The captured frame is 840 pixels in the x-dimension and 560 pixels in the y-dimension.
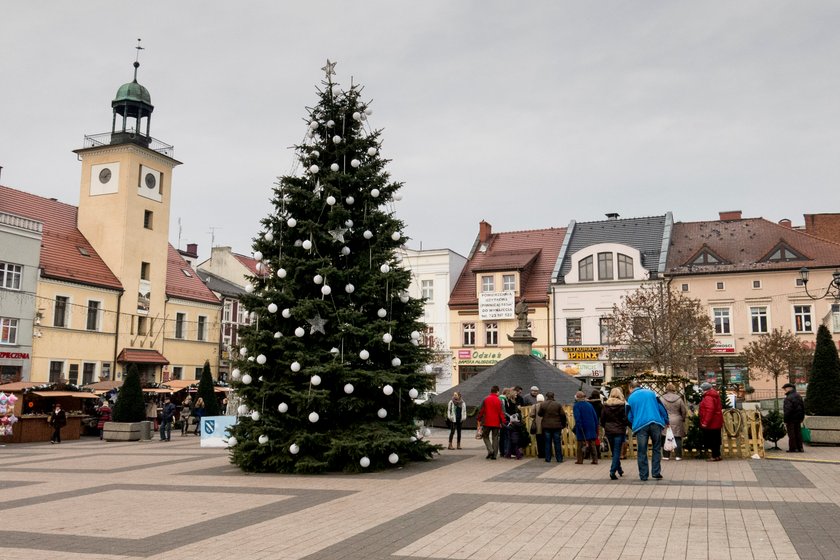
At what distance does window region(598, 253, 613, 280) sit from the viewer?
155ft

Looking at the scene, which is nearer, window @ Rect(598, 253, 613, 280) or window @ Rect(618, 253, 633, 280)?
window @ Rect(618, 253, 633, 280)

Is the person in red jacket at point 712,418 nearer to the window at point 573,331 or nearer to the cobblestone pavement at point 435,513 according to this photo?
the cobblestone pavement at point 435,513

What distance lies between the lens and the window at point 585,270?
157 ft

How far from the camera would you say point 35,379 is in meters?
39.8

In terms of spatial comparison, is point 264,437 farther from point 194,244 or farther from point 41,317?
point 194,244

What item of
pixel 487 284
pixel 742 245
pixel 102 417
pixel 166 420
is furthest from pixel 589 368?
pixel 102 417

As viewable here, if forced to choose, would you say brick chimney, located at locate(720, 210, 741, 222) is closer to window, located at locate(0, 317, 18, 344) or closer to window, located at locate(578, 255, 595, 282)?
window, located at locate(578, 255, 595, 282)

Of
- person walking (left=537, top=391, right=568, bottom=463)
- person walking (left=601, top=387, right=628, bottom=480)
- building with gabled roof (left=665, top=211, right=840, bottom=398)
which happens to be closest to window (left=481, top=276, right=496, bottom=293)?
building with gabled roof (left=665, top=211, right=840, bottom=398)

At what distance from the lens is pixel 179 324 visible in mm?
52188

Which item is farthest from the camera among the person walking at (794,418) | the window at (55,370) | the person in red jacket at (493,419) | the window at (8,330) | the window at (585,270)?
the window at (585,270)

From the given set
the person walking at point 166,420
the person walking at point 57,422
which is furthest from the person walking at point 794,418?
the person walking at point 57,422

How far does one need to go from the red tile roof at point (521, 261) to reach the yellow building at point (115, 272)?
18.1 m

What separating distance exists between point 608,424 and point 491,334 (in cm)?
3583

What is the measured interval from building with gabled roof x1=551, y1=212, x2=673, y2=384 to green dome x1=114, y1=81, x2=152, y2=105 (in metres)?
30.1
